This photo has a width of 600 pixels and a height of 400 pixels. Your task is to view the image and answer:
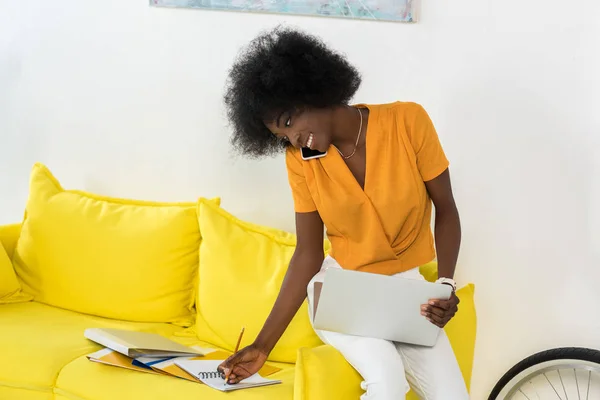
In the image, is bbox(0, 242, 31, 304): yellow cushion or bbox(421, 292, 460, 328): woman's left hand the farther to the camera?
bbox(0, 242, 31, 304): yellow cushion

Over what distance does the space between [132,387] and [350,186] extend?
0.76 meters

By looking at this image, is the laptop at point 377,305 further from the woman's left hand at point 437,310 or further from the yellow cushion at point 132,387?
the yellow cushion at point 132,387

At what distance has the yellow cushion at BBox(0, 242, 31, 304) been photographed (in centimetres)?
237

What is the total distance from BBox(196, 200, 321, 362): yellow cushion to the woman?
24cm

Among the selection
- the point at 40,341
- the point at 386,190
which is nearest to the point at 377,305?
the point at 386,190

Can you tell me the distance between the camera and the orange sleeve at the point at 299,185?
A: 1837 millimetres

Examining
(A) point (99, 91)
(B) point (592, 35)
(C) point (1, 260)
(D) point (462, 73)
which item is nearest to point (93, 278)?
(C) point (1, 260)

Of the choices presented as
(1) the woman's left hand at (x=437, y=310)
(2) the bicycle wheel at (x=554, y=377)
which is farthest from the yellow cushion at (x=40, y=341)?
(2) the bicycle wheel at (x=554, y=377)

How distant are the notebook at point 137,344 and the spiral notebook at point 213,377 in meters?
0.06

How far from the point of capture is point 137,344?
1.87 meters

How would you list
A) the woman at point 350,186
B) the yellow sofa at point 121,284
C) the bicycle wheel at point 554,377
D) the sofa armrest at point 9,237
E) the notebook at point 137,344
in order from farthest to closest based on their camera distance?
the sofa armrest at point 9,237 → the bicycle wheel at point 554,377 → the yellow sofa at point 121,284 → the notebook at point 137,344 → the woman at point 350,186

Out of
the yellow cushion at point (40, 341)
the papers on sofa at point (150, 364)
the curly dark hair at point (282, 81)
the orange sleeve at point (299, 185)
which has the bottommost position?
the yellow cushion at point (40, 341)

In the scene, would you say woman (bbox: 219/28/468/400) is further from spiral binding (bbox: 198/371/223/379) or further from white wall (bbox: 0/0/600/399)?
white wall (bbox: 0/0/600/399)

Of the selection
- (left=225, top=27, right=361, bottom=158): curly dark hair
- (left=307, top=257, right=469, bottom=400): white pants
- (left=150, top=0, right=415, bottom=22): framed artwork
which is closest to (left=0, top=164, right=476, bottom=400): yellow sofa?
(left=307, top=257, right=469, bottom=400): white pants
